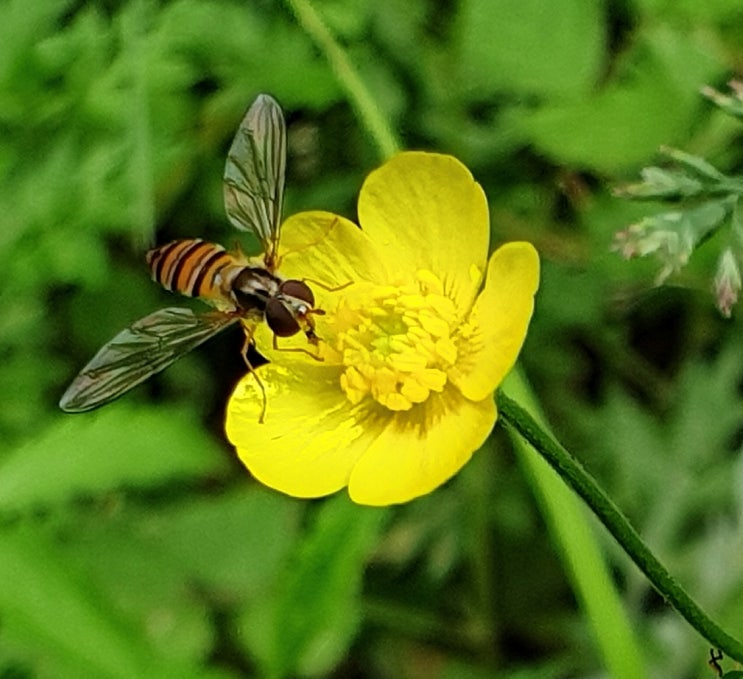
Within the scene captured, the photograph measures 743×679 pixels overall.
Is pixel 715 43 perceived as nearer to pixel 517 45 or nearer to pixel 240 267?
pixel 517 45

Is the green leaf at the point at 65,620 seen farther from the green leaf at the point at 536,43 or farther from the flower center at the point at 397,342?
the green leaf at the point at 536,43

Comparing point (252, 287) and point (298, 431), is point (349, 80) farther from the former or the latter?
point (298, 431)

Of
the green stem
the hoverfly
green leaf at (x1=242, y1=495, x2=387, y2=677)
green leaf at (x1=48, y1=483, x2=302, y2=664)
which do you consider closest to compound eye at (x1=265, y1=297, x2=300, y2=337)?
the hoverfly

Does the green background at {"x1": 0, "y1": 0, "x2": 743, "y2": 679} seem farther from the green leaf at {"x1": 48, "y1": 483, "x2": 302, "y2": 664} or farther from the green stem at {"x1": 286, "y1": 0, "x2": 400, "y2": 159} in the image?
the green stem at {"x1": 286, "y1": 0, "x2": 400, "y2": 159}

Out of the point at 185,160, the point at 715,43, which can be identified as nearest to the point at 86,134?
the point at 185,160

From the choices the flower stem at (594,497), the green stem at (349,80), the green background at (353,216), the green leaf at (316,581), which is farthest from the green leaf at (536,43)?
the flower stem at (594,497)

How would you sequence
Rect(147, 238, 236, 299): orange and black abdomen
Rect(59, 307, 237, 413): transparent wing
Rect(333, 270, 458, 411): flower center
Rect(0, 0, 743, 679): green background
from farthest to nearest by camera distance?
Rect(0, 0, 743, 679): green background → Rect(147, 238, 236, 299): orange and black abdomen → Rect(333, 270, 458, 411): flower center → Rect(59, 307, 237, 413): transparent wing

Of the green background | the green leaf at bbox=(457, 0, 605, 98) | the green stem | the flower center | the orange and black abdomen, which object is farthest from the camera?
the green leaf at bbox=(457, 0, 605, 98)
